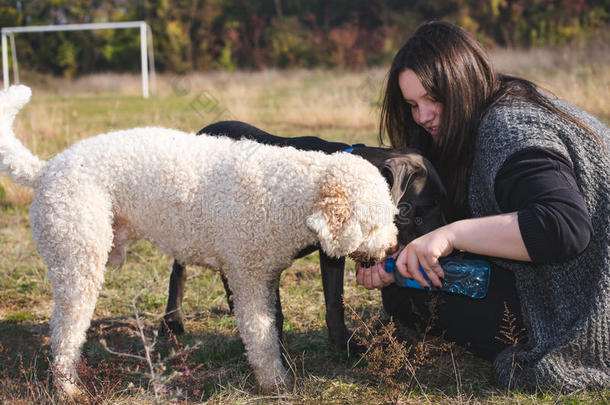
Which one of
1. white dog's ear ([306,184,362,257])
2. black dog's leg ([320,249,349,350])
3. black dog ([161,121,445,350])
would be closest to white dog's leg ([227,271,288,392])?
black dog ([161,121,445,350])

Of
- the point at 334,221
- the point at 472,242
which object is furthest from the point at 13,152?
the point at 472,242

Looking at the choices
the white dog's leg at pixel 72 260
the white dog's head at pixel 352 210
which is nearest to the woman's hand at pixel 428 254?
the white dog's head at pixel 352 210

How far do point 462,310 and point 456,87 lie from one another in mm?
1136

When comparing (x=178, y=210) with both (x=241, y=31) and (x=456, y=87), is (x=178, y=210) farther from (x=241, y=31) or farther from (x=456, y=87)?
(x=241, y=31)

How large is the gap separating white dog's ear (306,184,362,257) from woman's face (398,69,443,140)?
0.77 meters

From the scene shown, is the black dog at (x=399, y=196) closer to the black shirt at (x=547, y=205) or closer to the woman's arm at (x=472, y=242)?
the woman's arm at (x=472, y=242)

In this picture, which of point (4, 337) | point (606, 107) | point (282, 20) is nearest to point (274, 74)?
point (282, 20)

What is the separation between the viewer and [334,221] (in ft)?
7.64

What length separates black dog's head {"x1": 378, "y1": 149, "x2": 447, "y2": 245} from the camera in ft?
8.43

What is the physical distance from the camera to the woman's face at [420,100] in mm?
2762

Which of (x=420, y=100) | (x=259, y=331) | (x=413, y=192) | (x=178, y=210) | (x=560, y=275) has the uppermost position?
(x=420, y=100)

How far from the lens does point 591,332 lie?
7.55ft

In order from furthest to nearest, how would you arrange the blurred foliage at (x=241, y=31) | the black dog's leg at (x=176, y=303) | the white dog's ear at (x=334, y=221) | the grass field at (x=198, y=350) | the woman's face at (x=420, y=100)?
the blurred foliage at (x=241, y=31) < the black dog's leg at (x=176, y=303) < the woman's face at (x=420, y=100) < the grass field at (x=198, y=350) < the white dog's ear at (x=334, y=221)

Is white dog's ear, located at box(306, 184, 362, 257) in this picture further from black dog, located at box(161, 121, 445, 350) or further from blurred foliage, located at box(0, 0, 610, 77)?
blurred foliage, located at box(0, 0, 610, 77)
